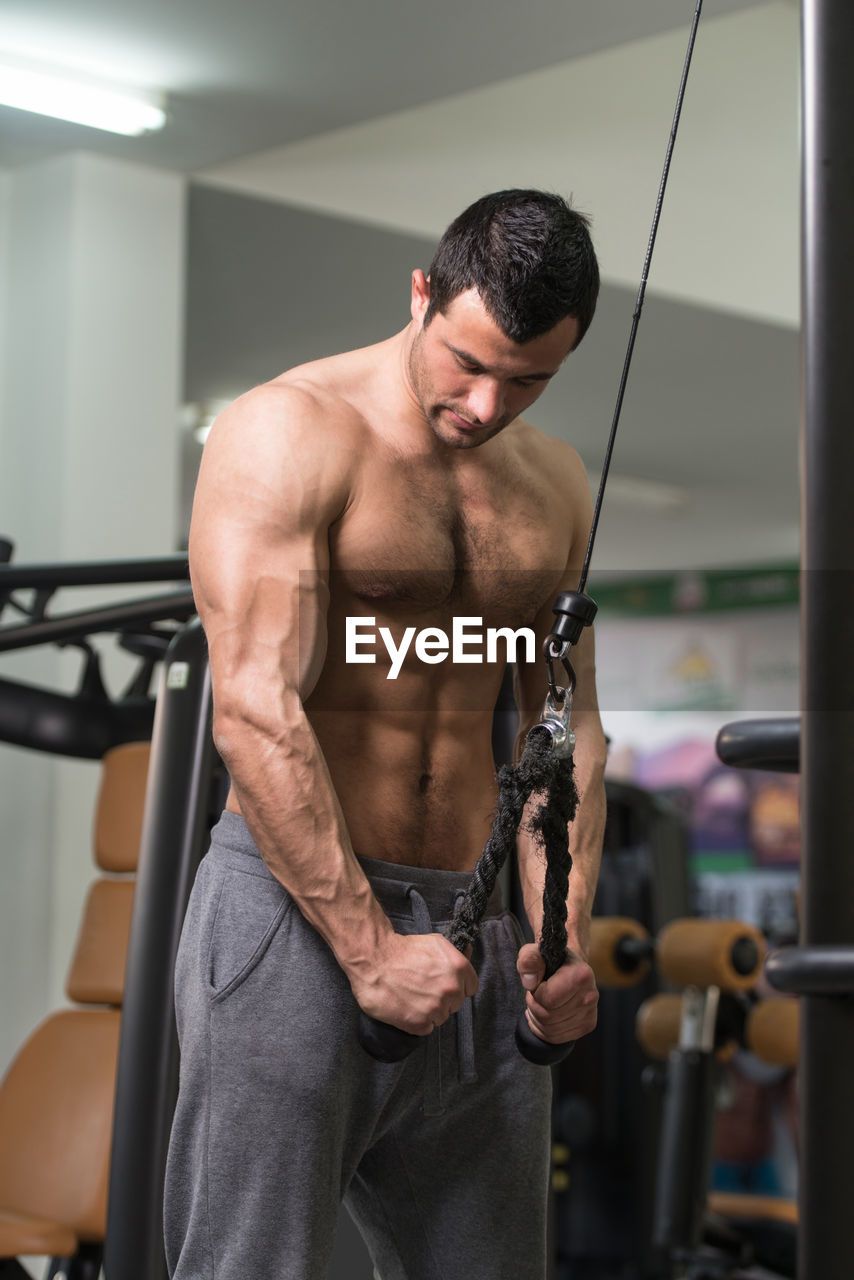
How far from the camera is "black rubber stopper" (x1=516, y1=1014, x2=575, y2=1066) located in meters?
1.41

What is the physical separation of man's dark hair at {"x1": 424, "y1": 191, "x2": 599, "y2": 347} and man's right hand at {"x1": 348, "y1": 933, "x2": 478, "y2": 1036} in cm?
56

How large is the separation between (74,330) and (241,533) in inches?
113

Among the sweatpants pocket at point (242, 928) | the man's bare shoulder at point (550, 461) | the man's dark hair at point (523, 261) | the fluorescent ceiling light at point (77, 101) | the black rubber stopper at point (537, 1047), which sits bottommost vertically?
the black rubber stopper at point (537, 1047)

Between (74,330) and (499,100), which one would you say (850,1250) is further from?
(499,100)

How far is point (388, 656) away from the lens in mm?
1435

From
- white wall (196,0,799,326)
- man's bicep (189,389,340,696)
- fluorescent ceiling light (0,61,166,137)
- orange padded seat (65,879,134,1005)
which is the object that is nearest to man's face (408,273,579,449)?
man's bicep (189,389,340,696)

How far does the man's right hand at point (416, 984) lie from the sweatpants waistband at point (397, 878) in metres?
0.12

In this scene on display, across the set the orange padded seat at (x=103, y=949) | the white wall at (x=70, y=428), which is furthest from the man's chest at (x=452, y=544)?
the white wall at (x=70, y=428)

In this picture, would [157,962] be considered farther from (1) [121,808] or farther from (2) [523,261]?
(2) [523,261]

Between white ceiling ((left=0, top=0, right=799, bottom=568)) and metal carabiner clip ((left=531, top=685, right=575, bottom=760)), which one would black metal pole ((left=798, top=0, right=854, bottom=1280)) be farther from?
white ceiling ((left=0, top=0, right=799, bottom=568))

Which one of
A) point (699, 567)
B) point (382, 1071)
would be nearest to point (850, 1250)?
point (382, 1071)

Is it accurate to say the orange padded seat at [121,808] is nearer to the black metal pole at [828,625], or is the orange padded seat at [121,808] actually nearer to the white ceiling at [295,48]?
the white ceiling at [295,48]

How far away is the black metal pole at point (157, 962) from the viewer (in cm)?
203

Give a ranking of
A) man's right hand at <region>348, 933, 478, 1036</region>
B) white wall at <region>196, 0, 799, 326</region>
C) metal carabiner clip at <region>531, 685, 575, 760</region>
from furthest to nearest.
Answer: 1. white wall at <region>196, 0, 799, 326</region>
2. man's right hand at <region>348, 933, 478, 1036</region>
3. metal carabiner clip at <region>531, 685, 575, 760</region>
